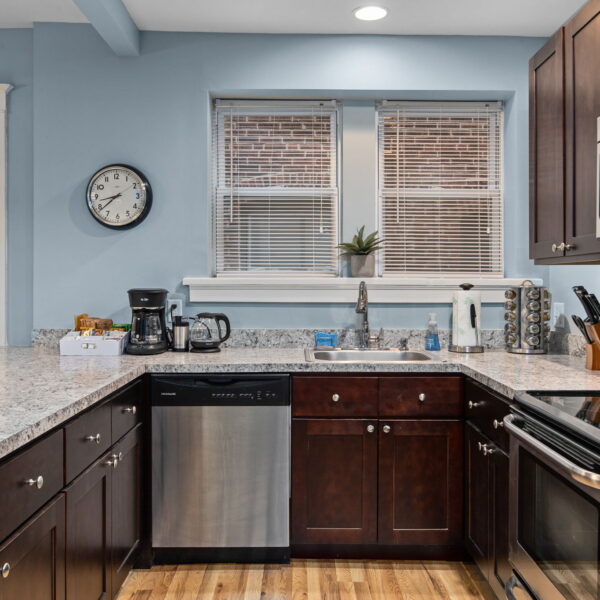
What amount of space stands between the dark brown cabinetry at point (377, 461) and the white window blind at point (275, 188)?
89cm

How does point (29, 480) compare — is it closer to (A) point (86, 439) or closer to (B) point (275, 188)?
(A) point (86, 439)

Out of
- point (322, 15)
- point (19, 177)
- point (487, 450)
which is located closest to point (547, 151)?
point (487, 450)

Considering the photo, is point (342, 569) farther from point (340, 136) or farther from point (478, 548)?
point (340, 136)

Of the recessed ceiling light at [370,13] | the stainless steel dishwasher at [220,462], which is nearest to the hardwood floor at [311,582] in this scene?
the stainless steel dishwasher at [220,462]

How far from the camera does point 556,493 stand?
5.11 feet

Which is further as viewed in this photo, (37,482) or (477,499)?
(477,499)

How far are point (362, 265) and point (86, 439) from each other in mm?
1738

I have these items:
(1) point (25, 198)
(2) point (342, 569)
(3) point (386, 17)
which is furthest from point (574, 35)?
(1) point (25, 198)

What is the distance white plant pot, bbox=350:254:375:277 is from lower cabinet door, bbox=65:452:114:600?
5.24 ft

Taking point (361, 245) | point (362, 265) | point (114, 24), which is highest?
point (114, 24)

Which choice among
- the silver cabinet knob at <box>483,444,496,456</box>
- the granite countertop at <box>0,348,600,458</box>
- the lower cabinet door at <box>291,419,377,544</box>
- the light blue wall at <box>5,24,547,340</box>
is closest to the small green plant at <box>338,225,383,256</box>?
the granite countertop at <box>0,348,600,458</box>

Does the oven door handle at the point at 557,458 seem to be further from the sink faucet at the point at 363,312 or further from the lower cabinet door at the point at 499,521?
the sink faucet at the point at 363,312

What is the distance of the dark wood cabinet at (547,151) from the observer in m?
2.18

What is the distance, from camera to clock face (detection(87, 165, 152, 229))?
3.03 m
